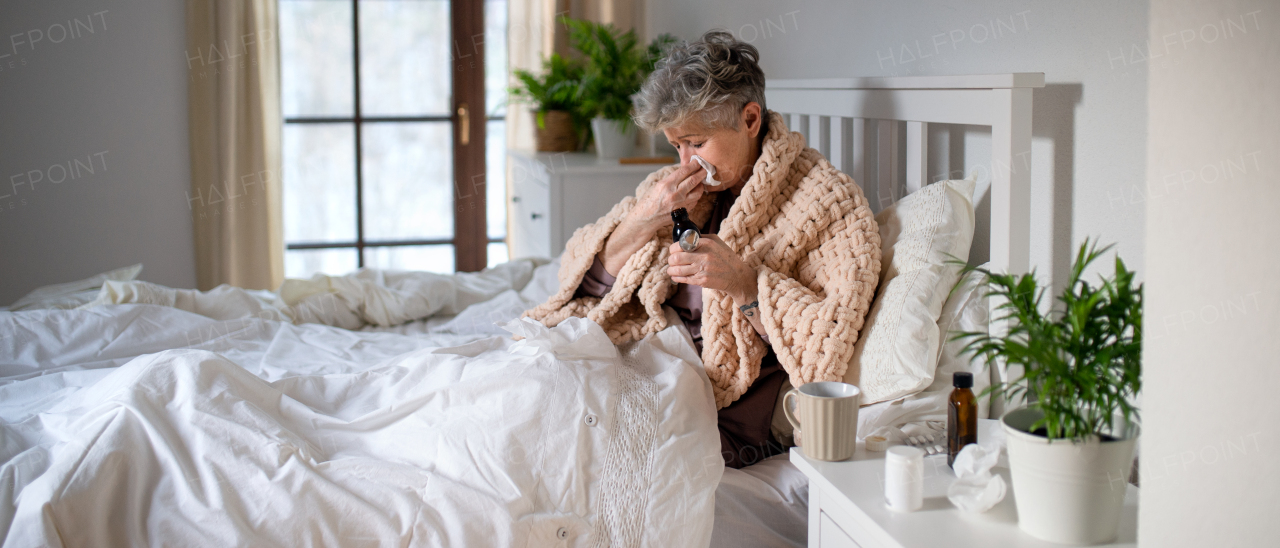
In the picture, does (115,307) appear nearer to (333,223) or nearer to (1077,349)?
(1077,349)

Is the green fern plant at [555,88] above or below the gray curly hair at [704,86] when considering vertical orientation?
above

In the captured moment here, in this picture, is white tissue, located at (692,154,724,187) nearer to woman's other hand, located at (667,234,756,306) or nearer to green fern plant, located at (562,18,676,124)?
woman's other hand, located at (667,234,756,306)

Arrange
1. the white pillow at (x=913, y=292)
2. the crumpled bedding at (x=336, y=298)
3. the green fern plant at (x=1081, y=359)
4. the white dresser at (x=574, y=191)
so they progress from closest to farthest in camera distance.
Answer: the green fern plant at (x=1081, y=359) → the white pillow at (x=913, y=292) → the crumpled bedding at (x=336, y=298) → the white dresser at (x=574, y=191)

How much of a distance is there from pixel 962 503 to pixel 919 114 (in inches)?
30.3

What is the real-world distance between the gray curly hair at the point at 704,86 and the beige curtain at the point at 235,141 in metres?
2.37

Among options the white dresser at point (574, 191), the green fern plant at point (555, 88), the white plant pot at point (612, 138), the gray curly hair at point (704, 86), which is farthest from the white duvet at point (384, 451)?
the green fern plant at point (555, 88)

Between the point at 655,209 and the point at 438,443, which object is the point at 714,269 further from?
the point at 438,443

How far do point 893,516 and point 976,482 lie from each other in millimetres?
90

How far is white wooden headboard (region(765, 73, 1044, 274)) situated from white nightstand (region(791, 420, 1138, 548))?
0.32 metres

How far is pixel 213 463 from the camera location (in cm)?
116

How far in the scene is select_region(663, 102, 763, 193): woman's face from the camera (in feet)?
5.04

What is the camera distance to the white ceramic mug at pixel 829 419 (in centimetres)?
104

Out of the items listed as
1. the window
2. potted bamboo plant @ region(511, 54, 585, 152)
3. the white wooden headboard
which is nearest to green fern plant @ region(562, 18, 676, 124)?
potted bamboo plant @ region(511, 54, 585, 152)

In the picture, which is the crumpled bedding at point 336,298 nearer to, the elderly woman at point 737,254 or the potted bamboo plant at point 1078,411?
the elderly woman at point 737,254
